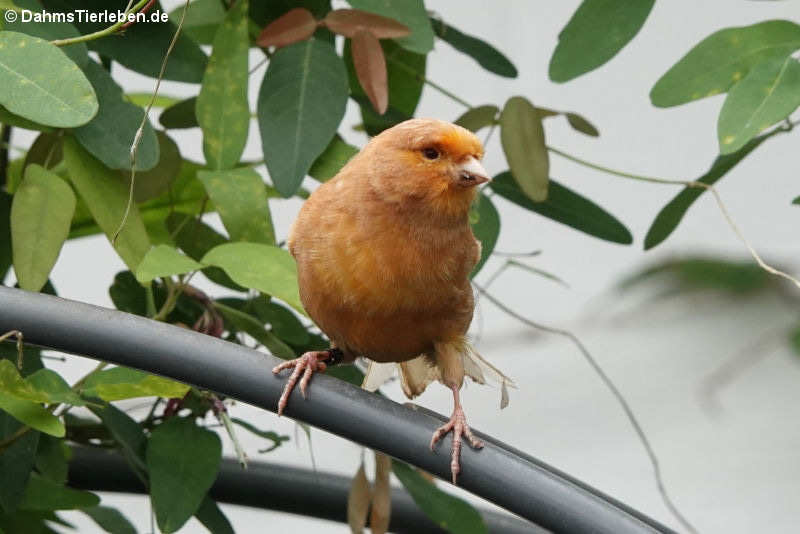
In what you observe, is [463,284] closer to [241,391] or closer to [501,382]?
[501,382]

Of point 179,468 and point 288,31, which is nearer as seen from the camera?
point 179,468

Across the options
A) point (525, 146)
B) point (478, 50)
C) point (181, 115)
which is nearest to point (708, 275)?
point (478, 50)

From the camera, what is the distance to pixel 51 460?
174 centimetres

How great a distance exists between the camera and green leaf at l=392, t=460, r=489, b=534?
1.83 m

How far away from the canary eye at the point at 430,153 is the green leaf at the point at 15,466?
1.86 ft

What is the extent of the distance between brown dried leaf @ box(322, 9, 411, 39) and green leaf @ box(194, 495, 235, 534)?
2.06ft

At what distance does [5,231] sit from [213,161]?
0.29m

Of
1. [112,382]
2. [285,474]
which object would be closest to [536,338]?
[285,474]

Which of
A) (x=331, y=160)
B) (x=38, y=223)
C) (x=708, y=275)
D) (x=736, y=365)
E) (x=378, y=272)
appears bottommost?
(x=378, y=272)

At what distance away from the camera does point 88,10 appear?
1.74 m

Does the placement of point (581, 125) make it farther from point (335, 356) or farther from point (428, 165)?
point (335, 356)

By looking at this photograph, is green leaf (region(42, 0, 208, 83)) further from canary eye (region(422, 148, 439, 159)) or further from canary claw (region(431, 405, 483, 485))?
canary claw (region(431, 405, 483, 485))

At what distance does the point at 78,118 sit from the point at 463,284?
52cm

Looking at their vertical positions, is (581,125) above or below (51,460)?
above
